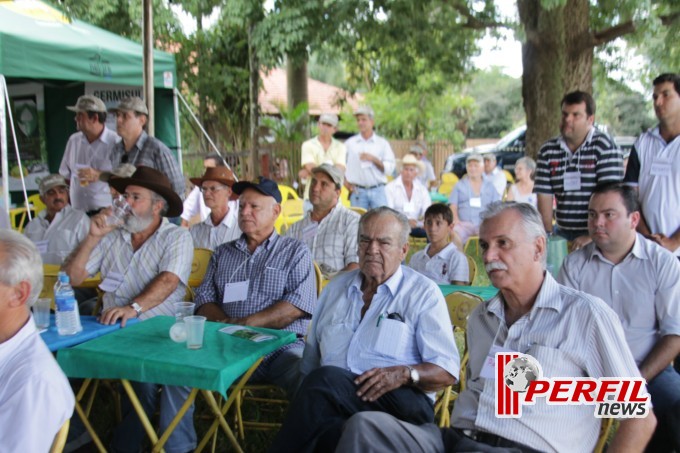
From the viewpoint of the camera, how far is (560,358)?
2.04 metres

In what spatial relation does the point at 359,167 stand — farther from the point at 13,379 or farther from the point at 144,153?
the point at 13,379

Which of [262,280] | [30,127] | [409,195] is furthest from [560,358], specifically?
[30,127]

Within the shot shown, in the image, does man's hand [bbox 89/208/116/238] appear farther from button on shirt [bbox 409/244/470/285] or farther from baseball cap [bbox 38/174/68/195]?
button on shirt [bbox 409/244/470/285]

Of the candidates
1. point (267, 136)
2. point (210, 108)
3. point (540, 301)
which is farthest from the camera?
point (267, 136)

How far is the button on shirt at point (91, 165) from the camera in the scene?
5781 millimetres

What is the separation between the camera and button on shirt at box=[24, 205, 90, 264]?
489 centimetres

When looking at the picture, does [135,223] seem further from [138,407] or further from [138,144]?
[138,144]

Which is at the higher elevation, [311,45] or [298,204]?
[311,45]

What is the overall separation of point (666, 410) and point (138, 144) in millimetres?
4431

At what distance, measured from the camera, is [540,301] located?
2.14 meters

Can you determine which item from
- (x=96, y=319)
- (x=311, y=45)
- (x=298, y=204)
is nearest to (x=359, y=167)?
(x=298, y=204)

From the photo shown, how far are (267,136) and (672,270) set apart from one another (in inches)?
558

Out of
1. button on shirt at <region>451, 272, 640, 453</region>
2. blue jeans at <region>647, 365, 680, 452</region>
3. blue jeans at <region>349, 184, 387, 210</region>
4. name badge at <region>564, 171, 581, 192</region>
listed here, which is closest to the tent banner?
blue jeans at <region>349, 184, 387, 210</region>

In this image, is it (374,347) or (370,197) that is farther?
(370,197)
